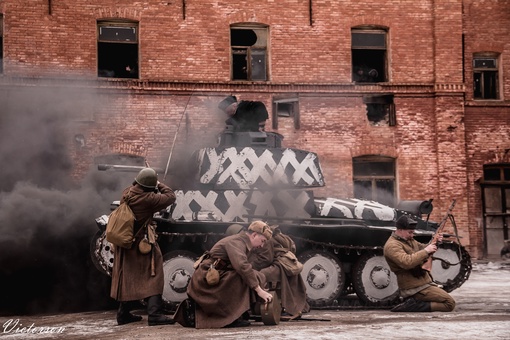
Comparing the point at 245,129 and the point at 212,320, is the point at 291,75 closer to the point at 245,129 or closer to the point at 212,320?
the point at 245,129

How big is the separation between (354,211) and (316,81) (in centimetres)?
956

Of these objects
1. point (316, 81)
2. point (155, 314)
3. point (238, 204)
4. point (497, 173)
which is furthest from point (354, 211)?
point (497, 173)

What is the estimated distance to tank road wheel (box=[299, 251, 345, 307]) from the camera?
13.5m

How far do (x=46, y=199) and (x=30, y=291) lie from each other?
1576mm

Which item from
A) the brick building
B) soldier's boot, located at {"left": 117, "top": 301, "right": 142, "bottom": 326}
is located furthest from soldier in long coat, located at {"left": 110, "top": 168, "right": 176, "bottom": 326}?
the brick building

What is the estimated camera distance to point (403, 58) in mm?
23328

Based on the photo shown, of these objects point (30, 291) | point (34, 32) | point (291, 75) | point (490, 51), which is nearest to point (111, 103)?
point (34, 32)

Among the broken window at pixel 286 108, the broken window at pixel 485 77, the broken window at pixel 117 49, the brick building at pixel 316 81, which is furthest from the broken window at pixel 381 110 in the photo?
the broken window at pixel 117 49

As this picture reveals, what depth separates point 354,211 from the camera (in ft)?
45.1

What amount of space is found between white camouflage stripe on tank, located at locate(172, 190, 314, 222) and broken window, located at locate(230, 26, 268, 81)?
9558 mm

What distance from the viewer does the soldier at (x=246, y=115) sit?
49.5 ft

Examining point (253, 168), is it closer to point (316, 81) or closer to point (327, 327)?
point (327, 327)

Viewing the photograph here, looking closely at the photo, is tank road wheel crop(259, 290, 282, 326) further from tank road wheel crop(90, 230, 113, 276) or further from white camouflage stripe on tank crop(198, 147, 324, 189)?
white camouflage stripe on tank crop(198, 147, 324, 189)

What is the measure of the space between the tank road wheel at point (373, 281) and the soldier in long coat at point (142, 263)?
399 centimetres
